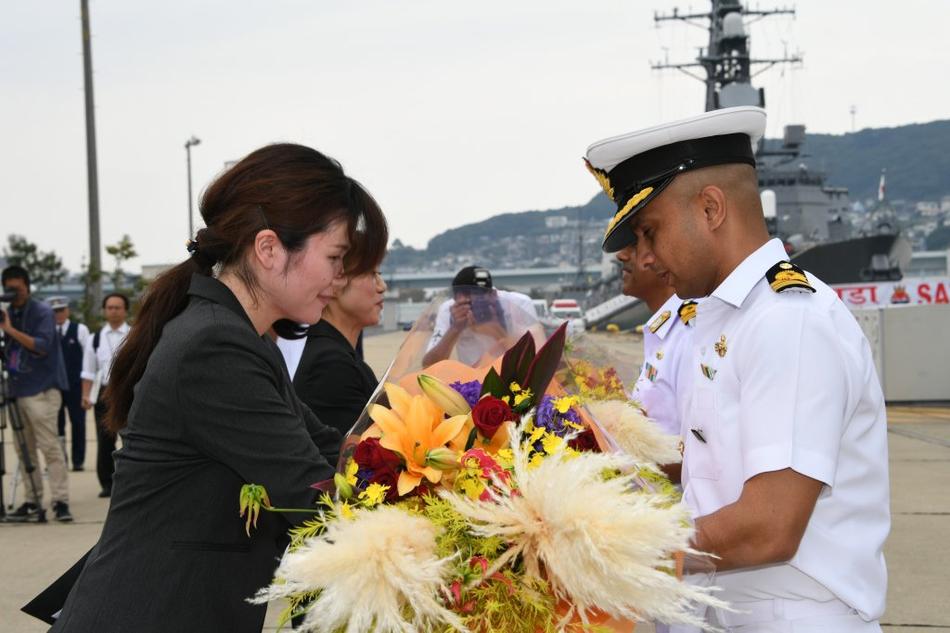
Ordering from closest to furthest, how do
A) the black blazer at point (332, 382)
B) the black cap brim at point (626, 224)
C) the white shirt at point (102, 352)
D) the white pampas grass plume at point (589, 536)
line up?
the white pampas grass plume at point (589, 536), the black cap brim at point (626, 224), the black blazer at point (332, 382), the white shirt at point (102, 352)

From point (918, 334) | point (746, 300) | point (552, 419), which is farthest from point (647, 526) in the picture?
point (918, 334)

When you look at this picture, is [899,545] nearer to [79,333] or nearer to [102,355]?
[102,355]

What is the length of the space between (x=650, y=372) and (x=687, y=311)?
340mm

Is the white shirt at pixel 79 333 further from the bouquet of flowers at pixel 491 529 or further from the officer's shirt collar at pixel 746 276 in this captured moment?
the officer's shirt collar at pixel 746 276

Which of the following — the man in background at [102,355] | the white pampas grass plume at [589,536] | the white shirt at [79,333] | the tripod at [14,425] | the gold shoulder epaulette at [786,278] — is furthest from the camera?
the white shirt at [79,333]

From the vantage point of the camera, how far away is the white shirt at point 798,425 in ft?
5.76

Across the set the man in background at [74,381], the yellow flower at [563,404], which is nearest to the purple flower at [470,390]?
the yellow flower at [563,404]

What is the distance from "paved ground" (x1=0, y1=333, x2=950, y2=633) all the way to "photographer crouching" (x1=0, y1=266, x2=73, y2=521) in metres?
0.25

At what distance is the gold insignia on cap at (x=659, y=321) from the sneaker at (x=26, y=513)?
19.8 feet

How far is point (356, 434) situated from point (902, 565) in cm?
546

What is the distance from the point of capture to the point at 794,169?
4609 cm

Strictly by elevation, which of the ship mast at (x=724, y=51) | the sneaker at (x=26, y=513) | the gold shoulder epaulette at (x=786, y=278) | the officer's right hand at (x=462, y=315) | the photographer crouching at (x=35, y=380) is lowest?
the sneaker at (x=26, y=513)

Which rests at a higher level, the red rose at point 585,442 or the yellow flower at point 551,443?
the yellow flower at point 551,443

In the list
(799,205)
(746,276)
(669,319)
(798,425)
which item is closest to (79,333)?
(669,319)
